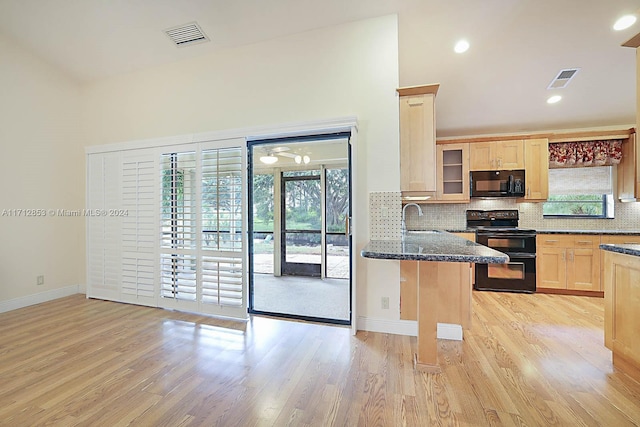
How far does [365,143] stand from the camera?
286cm

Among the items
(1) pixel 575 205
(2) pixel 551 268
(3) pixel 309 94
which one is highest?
(3) pixel 309 94

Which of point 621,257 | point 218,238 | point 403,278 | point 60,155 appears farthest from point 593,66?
point 60,155

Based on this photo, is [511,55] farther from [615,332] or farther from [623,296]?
[615,332]

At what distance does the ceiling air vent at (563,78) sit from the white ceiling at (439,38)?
7 cm

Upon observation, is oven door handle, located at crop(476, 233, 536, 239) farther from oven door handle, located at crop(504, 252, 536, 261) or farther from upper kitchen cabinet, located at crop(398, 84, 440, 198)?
upper kitchen cabinet, located at crop(398, 84, 440, 198)

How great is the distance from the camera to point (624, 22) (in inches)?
114

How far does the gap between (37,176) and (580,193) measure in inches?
316

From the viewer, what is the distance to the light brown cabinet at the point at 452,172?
4.53 m

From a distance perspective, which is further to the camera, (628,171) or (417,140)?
(628,171)

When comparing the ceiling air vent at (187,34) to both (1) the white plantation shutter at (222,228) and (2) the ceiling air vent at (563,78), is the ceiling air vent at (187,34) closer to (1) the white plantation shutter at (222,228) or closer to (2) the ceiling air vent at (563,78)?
(1) the white plantation shutter at (222,228)

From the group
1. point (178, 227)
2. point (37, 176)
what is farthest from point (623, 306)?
point (37, 176)

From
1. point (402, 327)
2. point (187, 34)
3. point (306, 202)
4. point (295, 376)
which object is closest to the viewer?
point (295, 376)

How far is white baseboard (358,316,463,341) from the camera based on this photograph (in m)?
2.68

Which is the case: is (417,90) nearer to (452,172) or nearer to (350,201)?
(350,201)
